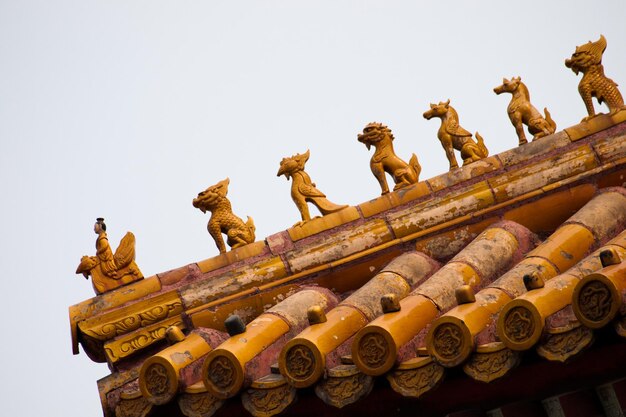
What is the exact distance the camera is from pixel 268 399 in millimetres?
6656

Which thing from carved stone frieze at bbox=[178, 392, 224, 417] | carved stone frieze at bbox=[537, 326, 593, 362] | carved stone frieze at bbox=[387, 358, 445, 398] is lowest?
carved stone frieze at bbox=[537, 326, 593, 362]

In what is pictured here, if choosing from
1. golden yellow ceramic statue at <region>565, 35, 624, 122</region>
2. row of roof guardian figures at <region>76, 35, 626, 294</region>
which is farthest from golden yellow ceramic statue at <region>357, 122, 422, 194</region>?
golden yellow ceramic statue at <region>565, 35, 624, 122</region>

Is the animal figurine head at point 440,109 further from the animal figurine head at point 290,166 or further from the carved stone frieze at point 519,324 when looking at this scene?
the carved stone frieze at point 519,324

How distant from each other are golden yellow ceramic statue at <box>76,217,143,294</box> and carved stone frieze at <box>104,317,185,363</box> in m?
0.51

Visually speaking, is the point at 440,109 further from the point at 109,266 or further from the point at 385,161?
the point at 109,266

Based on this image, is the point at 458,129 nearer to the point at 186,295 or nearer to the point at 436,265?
the point at 436,265

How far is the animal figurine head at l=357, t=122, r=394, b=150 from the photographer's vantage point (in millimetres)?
9188

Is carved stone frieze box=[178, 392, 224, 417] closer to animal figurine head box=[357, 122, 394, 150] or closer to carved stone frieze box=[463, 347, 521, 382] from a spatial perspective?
carved stone frieze box=[463, 347, 521, 382]

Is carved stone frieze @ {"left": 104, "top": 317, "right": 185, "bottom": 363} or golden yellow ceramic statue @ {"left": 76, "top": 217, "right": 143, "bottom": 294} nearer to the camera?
carved stone frieze @ {"left": 104, "top": 317, "right": 185, "bottom": 363}

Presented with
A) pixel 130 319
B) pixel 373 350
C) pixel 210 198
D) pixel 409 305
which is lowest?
pixel 373 350

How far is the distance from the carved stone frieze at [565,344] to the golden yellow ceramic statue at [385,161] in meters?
3.12

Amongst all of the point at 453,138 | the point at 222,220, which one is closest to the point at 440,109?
the point at 453,138

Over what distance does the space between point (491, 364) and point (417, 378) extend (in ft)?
1.49

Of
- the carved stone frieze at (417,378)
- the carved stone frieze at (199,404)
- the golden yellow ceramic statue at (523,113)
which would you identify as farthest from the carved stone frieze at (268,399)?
the golden yellow ceramic statue at (523,113)
